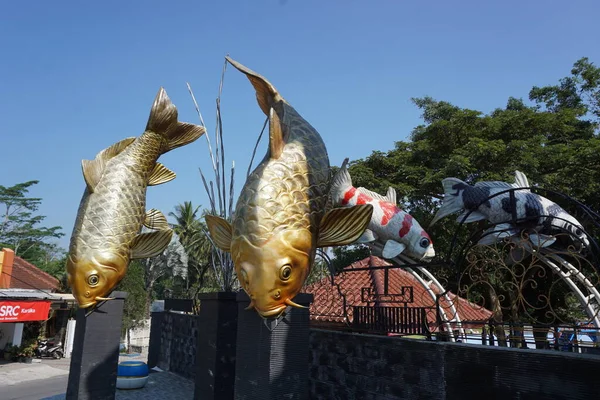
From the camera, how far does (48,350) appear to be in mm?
18375

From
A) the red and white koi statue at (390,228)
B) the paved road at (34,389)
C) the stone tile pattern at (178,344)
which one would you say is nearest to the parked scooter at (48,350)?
the paved road at (34,389)

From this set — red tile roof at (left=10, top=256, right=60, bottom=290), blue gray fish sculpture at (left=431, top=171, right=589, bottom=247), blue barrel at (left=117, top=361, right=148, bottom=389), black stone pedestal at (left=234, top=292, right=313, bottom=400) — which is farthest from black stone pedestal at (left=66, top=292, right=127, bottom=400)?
red tile roof at (left=10, top=256, right=60, bottom=290)

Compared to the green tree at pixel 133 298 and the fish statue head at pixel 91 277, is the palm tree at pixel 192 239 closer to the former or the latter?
the green tree at pixel 133 298

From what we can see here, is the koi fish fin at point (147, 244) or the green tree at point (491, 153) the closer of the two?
the koi fish fin at point (147, 244)

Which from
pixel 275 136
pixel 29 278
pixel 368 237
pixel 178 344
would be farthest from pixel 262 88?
pixel 29 278

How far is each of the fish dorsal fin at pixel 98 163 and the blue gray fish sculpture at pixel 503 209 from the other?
15.1ft

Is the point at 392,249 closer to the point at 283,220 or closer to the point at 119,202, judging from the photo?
the point at 283,220

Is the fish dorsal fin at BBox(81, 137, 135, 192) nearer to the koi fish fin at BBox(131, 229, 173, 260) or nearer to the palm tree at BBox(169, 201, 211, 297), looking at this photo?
the koi fish fin at BBox(131, 229, 173, 260)

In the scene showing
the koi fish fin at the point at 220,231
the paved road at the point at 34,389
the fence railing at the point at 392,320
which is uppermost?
the koi fish fin at the point at 220,231

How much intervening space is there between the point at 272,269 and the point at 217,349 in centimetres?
343

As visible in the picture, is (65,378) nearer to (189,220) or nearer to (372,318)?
(372,318)

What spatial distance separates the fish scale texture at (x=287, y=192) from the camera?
3.08 meters

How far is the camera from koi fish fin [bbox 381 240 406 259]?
5757 mm

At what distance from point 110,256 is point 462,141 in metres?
12.1
